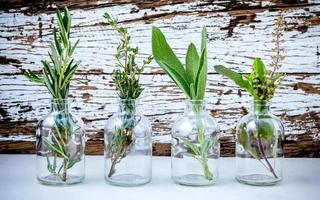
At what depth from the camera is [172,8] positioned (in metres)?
1.08

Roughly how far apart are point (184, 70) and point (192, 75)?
0.02 metres

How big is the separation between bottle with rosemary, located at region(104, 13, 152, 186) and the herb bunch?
0.05 meters

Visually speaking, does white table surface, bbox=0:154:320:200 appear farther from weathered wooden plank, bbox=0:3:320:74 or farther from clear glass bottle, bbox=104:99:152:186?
weathered wooden plank, bbox=0:3:320:74

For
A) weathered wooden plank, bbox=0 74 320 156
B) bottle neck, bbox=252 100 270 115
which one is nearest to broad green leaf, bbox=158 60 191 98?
bottle neck, bbox=252 100 270 115

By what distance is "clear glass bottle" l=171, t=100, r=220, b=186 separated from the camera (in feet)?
2.74

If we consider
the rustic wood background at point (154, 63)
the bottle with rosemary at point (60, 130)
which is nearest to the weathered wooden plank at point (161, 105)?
the rustic wood background at point (154, 63)

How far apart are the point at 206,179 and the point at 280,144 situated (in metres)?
0.16

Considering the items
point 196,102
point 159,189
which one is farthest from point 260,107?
point 159,189

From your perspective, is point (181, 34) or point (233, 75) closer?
point (233, 75)

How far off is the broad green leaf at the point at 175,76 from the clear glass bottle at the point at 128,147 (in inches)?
3.2

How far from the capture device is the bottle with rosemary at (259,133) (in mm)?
850

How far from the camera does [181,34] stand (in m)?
1.09

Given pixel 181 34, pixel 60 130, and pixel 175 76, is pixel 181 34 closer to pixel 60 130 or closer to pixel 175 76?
pixel 175 76

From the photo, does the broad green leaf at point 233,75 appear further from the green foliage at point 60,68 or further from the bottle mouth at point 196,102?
the green foliage at point 60,68
